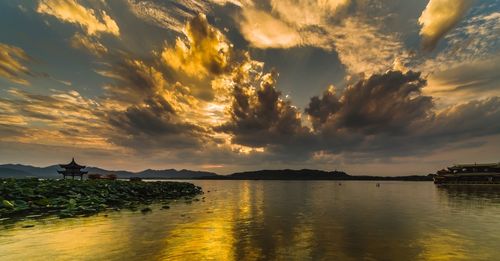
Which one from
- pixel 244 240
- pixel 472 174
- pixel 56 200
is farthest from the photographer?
pixel 472 174

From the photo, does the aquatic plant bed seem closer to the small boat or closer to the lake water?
the lake water

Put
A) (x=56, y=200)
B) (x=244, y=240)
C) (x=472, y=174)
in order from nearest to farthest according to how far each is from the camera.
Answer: (x=244, y=240) → (x=56, y=200) → (x=472, y=174)

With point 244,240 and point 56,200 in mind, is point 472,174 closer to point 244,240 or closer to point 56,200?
point 244,240

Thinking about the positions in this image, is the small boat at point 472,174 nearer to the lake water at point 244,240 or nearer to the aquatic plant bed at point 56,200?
the lake water at point 244,240

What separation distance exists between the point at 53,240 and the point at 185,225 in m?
9.76

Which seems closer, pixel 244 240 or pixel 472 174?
pixel 244 240

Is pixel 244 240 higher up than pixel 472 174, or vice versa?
pixel 472 174

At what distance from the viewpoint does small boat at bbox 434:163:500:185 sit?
387 feet

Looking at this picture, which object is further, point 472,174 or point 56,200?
point 472,174

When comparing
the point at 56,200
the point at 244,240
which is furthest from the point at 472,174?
the point at 56,200

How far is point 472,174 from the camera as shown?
122062mm

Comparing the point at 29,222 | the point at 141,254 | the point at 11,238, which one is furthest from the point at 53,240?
the point at 29,222

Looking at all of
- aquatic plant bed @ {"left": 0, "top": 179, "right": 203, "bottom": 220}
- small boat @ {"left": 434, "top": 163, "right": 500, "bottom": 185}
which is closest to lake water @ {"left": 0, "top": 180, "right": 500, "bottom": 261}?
aquatic plant bed @ {"left": 0, "top": 179, "right": 203, "bottom": 220}

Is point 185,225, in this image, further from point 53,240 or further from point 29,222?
point 29,222
